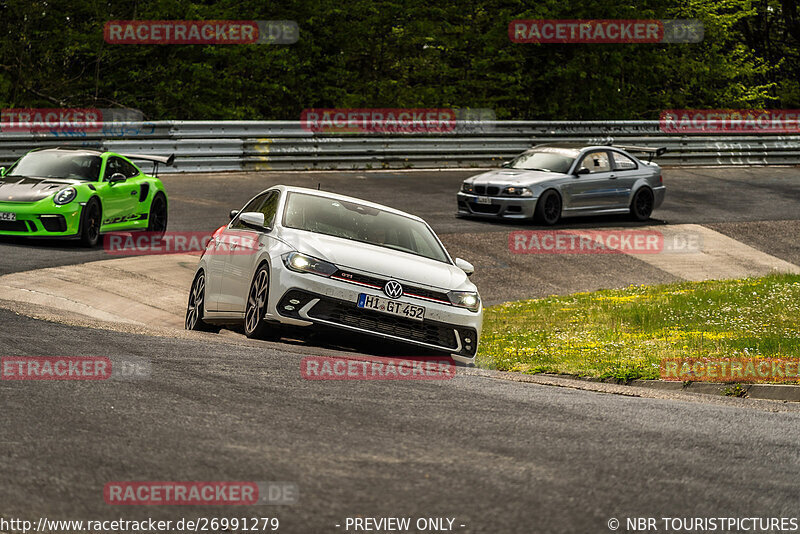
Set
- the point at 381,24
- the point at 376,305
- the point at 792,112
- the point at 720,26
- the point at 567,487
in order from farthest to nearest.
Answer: the point at 792,112 → the point at 720,26 → the point at 381,24 → the point at 376,305 → the point at 567,487

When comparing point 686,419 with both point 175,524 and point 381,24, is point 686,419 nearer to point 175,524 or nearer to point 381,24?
point 175,524

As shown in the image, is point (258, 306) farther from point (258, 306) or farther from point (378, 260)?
point (378, 260)

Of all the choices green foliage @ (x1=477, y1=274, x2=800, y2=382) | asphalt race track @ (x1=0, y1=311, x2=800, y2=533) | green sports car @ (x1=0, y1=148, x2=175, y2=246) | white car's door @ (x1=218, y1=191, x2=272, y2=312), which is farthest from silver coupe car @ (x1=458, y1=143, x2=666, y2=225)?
asphalt race track @ (x1=0, y1=311, x2=800, y2=533)

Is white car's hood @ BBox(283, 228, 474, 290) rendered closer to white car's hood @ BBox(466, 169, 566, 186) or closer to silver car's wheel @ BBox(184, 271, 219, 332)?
silver car's wheel @ BBox(184, 271, 219, 332)

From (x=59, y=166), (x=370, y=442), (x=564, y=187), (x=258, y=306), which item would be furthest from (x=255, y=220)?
(x=564, y=187)

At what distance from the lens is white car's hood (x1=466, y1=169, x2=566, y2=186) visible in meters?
21.1

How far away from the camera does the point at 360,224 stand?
10.2 metres

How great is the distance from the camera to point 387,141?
28.8m

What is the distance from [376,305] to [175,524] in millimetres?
4752

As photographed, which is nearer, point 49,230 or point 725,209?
point 49,230

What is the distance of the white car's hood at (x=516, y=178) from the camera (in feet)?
69.2

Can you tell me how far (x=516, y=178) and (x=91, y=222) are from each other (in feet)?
28.1

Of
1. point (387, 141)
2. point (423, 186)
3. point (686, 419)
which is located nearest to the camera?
point (686, 419)

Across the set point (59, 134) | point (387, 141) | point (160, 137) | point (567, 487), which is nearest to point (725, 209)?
point (387, 141)
